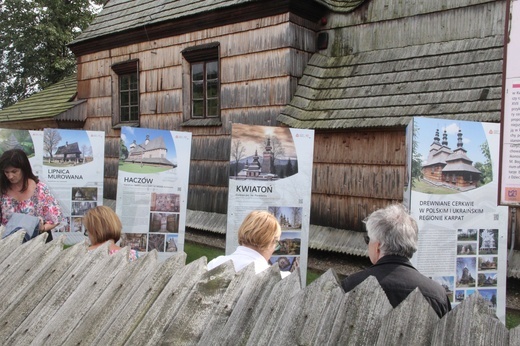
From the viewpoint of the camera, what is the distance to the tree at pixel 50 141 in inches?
318

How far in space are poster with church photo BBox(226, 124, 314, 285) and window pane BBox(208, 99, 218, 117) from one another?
5.35m

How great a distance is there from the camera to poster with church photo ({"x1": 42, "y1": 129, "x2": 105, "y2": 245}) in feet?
26.6

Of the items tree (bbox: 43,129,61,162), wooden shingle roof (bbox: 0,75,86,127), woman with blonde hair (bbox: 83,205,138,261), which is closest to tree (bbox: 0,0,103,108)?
wooden shingle roof (bbox: 0,75,86,127)

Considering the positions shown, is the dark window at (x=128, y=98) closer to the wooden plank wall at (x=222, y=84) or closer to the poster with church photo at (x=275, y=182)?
the wooden plank wall at (x=222, y=84)

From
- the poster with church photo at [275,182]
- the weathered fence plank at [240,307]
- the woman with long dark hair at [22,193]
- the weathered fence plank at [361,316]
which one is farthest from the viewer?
the poster with church photo at [275,182]

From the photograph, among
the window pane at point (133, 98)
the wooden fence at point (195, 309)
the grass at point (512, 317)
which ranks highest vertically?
the window pane at point (133, 98)

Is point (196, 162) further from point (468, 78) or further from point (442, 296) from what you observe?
point (442, 296)

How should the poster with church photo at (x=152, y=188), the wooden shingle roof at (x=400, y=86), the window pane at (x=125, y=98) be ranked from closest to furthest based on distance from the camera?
1. the poster with church photo at (x=152, y=188)
2. the wooden shingle roof at (x=400, y=86)
3. the window pane at (x=125, y=98)

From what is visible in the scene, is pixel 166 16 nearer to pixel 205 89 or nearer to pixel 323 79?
pixel 205 89

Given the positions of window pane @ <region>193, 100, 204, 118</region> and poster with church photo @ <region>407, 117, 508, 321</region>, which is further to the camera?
window pane @ <region>193, 100, 204, 118</region>

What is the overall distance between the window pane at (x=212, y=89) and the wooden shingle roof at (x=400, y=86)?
87.5 inches

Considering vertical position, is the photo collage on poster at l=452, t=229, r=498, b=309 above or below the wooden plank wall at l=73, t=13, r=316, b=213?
below

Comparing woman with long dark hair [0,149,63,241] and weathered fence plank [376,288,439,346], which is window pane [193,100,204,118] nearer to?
woman with long dark hair [0,149,63,241]

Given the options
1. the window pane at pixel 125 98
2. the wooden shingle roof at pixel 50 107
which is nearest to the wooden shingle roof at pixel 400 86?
the window pane at pixel 125 98
